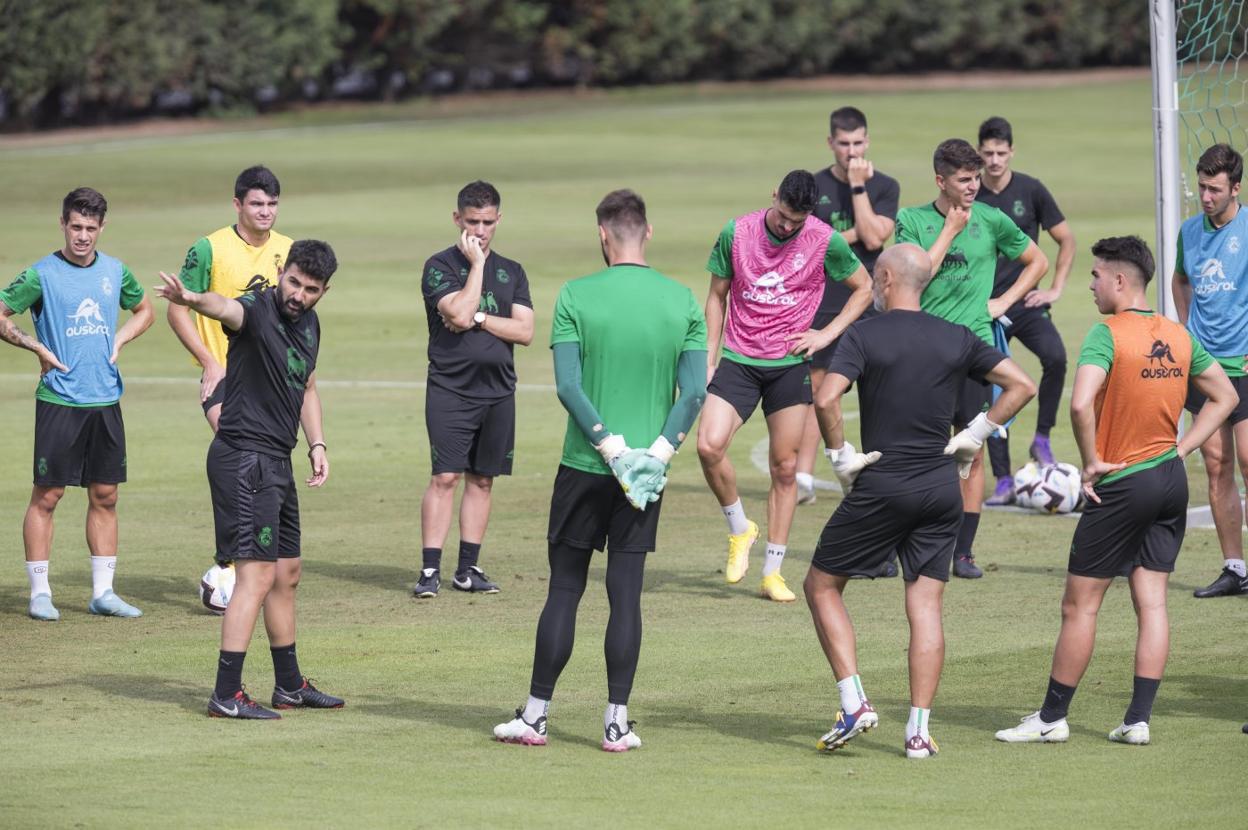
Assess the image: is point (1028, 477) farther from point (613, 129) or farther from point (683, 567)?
point (613, 129)

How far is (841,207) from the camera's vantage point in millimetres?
14039

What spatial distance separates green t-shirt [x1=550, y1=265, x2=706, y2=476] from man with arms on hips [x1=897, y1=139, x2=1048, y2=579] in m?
3.32

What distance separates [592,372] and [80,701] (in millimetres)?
2849

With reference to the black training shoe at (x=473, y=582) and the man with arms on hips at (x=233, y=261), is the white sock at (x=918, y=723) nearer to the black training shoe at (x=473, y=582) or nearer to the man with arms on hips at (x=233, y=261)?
the black training shoe at (x=473, y=582)

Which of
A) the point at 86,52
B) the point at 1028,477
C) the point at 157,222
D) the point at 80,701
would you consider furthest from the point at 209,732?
the point at 86,52

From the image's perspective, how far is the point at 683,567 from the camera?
12695 millimetres

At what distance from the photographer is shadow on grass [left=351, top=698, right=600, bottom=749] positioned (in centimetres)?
865

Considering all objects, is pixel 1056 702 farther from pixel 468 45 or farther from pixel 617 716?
pixel 468 45

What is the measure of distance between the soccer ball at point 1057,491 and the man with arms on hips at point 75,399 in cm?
650

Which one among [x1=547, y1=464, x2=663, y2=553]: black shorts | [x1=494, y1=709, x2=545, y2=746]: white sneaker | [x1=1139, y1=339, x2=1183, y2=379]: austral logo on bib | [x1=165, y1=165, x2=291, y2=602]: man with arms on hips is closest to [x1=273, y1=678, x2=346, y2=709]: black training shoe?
[x1=494, y1=709, x2=545, y2=746]: white sneaker

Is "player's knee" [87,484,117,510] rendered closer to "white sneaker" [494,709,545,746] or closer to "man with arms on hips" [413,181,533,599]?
"man with arms on hips" [413,181,533,599]


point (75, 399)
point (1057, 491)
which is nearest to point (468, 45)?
point (1057, 491)

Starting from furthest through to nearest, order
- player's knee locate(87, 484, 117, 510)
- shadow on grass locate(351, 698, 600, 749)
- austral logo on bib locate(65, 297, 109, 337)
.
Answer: player's knee locate(87, 484, 117, 510) < austral logo on bib locate(65, 297, 109, 337) < shadow on grass locate(351, 698, 600, 749)

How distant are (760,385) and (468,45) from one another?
4736cm
